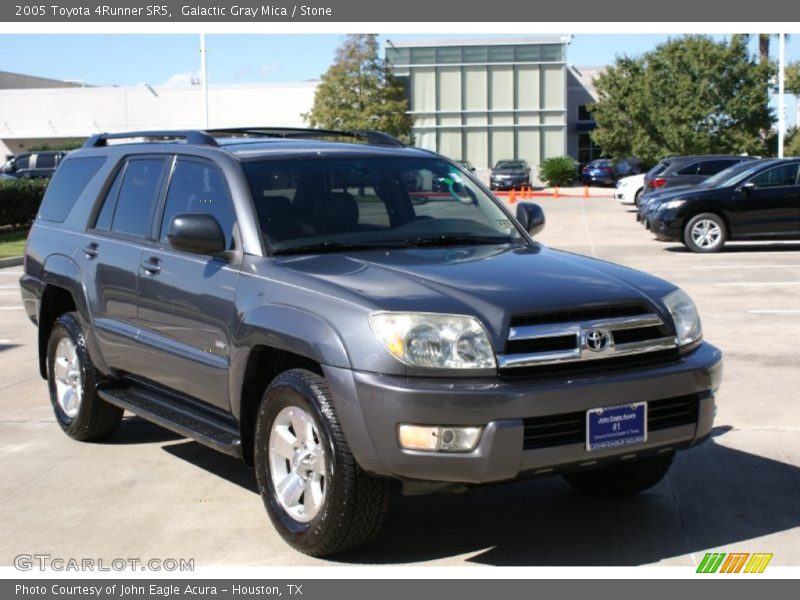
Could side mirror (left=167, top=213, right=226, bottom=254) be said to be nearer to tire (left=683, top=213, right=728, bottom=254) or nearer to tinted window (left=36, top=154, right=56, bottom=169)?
tire (left=683, top=213, right=728, bottom=254)

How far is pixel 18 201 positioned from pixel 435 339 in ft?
75.1

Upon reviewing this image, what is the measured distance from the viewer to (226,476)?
6.31m

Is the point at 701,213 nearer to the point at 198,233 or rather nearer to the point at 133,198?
the point at 133,198

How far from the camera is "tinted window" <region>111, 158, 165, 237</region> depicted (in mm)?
6402

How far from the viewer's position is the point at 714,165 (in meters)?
26.6

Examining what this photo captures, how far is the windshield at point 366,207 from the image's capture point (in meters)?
5.56

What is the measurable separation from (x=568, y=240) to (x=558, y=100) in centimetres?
4004

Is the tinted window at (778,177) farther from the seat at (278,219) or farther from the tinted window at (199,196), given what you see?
the seat at (278,219)

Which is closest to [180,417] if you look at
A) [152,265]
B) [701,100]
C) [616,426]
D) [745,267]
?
[152,265]

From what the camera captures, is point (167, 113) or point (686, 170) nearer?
point (686, 170)

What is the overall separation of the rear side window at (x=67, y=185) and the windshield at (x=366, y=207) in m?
1.94

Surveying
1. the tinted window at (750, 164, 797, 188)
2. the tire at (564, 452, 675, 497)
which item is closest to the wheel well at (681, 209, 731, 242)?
the tinted window at (750, 164, 797, 188)
